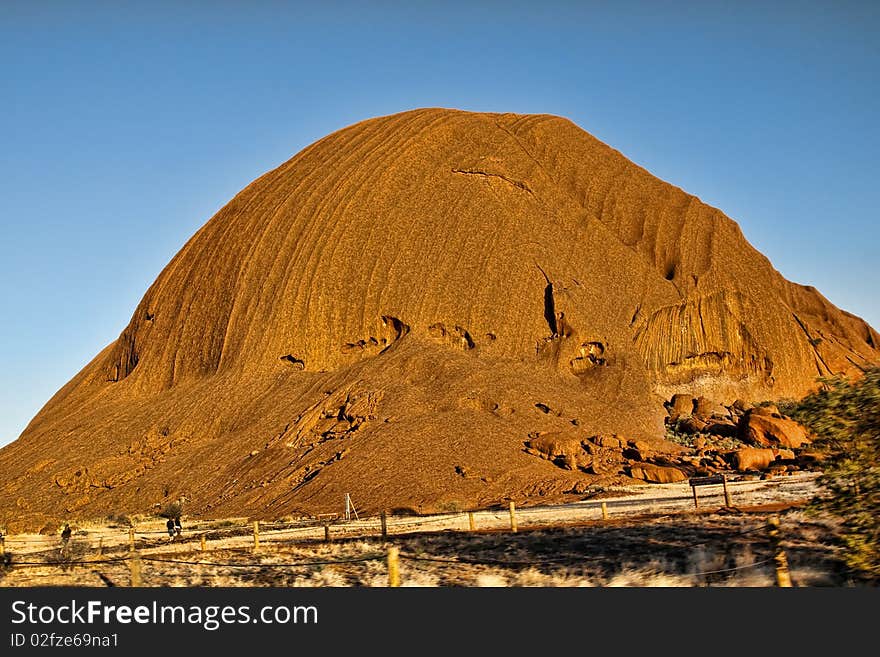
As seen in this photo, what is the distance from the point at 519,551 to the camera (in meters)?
18.9

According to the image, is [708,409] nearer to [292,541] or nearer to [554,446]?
[554,446]

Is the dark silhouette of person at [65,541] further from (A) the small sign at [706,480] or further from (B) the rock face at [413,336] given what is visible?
(A) the small sign at [706,480]

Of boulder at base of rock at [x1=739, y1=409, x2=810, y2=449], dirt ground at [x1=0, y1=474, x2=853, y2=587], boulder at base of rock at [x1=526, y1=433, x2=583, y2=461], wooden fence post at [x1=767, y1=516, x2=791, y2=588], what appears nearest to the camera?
wooden fence post at [x1=767, y1=516, x2=791, y2=588]

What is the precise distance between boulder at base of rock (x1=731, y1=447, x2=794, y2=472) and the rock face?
5675 mm

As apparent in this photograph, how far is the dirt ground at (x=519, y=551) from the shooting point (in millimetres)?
15141

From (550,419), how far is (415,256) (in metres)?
14.5

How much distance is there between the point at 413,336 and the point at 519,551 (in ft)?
99.1

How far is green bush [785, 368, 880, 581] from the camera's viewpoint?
11.9 metres

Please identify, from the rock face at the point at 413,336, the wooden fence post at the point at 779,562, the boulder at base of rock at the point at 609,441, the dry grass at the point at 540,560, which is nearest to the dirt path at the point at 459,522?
the dry grass at the point at 540,560

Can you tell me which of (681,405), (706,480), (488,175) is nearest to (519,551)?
(706,480)

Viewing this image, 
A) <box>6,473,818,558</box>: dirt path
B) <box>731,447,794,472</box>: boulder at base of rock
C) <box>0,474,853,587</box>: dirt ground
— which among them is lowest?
<box>0,474,853,587</box>: dirt ground

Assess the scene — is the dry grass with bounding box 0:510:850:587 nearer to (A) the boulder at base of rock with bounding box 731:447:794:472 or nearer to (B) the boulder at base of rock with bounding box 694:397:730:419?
(A) the boulder at base of rock with bounding box 731:447:794:472

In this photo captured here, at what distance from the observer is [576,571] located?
15883 millimetres

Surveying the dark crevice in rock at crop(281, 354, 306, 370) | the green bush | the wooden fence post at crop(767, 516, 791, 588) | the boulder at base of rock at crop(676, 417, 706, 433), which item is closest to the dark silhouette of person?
the wooden fence post at crop(767, 516, 791, 588)
